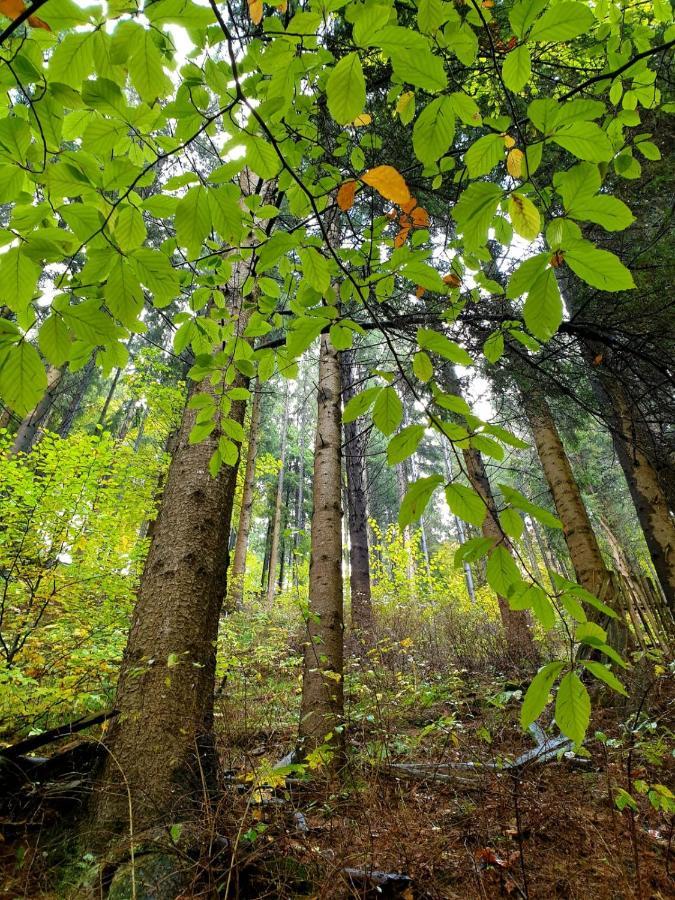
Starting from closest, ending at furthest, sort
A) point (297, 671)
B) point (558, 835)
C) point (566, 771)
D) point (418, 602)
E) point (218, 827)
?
point (218, 827), point (558, 835), point (566, 771), point (297, 671), point (418, 602)

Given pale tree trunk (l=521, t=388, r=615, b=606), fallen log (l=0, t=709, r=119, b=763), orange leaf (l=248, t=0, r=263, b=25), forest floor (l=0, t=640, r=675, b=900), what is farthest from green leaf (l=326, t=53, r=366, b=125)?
pale tree trunk (l=521, t=388, r=615, b=606)

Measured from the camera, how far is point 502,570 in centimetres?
82

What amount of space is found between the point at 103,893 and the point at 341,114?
2.20m

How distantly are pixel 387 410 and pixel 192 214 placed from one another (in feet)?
1.93

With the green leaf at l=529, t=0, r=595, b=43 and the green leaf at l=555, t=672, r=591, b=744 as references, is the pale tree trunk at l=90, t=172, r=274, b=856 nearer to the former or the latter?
the green leaf at l=529, t=0, r=595, b=43

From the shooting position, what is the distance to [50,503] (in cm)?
452

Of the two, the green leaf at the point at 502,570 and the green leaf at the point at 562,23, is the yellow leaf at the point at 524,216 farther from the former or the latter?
the green leaf at the point at 502,570

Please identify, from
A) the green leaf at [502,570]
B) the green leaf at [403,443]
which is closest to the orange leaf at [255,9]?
the green leaf at [403,443]

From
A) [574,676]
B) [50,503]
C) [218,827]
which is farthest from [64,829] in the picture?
[50,503]

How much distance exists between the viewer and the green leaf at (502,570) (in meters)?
0.82

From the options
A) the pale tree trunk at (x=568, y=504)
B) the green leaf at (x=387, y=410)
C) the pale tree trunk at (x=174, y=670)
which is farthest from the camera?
the pale tree trunk at (x=568, y=504)

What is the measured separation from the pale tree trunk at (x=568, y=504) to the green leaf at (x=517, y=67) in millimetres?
3851

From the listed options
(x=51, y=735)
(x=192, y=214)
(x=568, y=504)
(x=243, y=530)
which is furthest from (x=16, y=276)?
(x=243, y=530)

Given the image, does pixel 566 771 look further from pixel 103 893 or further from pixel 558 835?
pixel 103 893
